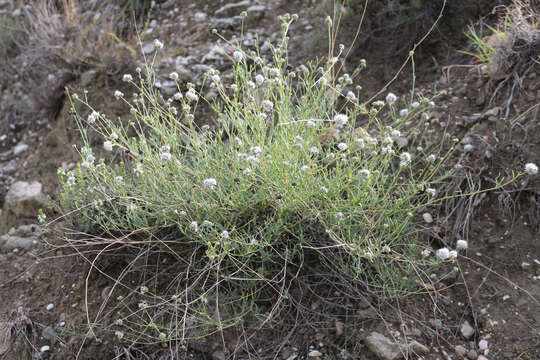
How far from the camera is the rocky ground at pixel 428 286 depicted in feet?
7.09

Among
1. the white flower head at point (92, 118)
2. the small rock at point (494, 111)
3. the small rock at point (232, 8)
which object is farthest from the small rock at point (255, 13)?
the white flower head at point (92, 118)

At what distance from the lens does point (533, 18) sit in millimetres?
3047

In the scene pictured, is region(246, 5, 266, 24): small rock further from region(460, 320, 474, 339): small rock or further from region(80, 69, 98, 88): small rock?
region(460, 320, 474, 339): small rock

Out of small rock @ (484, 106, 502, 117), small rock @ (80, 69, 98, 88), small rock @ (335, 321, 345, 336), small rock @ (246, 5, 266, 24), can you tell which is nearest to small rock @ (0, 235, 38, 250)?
small rock @ (80, 69, 98, 88)

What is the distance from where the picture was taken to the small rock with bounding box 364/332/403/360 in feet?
6.82

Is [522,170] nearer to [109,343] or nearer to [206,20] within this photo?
[109,343]

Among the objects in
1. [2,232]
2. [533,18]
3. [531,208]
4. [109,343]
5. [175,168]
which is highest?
[533,18]

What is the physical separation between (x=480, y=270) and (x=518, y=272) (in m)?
0.17

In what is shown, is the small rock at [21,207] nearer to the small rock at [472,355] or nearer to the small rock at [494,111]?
the small rock at [472,355]

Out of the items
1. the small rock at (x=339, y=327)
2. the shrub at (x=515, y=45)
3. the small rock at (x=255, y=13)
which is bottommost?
the small rock at (x=339, y=327)

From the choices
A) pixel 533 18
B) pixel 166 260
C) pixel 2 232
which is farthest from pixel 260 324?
pixel 533 18

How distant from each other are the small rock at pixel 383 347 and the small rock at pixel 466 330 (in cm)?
34

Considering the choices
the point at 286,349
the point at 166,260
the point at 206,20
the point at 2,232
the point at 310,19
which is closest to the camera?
the point at 286,349

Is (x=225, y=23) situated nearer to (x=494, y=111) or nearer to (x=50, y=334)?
(x=494, y=111)
